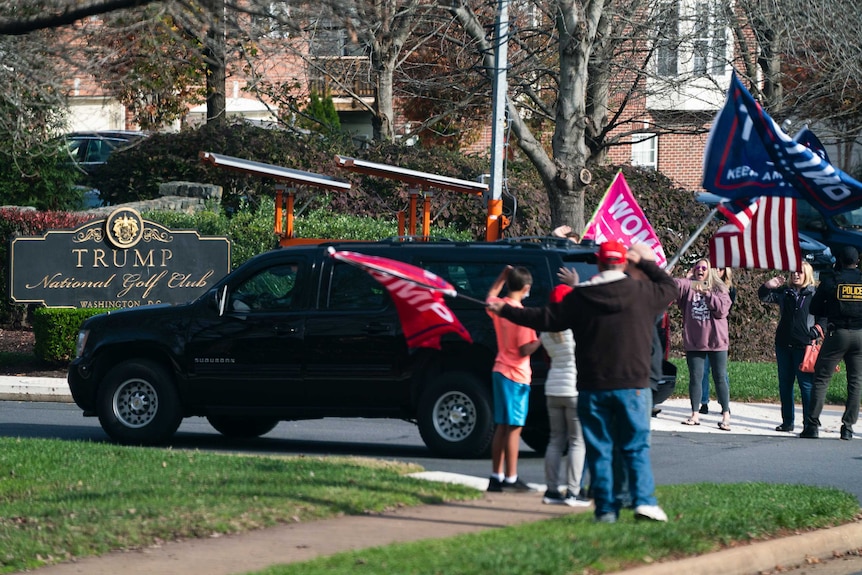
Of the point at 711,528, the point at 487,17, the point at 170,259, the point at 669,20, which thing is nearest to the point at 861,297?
the point at 711,528

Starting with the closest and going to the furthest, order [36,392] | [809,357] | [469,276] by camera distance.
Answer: [469,276]
[809,357]
[36,392]

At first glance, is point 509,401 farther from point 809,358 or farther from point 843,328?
point 809,358

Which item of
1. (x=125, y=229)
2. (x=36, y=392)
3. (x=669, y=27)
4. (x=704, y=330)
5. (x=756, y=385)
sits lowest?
(x=36, y=392)

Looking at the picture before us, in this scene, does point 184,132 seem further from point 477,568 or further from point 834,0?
point 477,568

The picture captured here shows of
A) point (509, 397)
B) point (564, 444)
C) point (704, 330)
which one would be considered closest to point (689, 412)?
point (704, 330)

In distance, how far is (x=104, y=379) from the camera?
12.6 meters

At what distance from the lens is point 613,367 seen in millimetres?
7711

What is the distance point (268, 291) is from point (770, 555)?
6.00 metres

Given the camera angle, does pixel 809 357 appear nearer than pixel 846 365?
No

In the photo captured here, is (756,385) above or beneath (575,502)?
above

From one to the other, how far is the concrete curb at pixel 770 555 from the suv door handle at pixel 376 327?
15.4ft

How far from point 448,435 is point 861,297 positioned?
15.8 ft

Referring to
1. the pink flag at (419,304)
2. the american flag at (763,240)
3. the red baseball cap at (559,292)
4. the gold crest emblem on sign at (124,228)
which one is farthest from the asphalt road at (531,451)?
the gold crest emblem on sign at (124,228)

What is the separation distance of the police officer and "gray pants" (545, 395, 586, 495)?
5.57m
